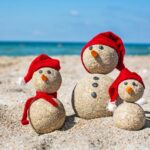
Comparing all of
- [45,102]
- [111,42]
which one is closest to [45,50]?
[111,42]

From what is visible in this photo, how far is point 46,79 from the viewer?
18.8ft

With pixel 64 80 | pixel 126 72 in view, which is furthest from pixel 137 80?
pixel 64 80

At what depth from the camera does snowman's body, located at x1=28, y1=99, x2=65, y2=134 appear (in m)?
5.66

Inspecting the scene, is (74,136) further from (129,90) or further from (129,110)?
(129,90)

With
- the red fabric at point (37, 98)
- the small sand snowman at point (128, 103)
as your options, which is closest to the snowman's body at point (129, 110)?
the small sand snowman at point (128, 103)

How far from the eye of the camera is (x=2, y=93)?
846cm

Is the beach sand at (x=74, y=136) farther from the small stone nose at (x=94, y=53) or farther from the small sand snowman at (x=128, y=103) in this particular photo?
the small stone nose at (x=94, y=53)

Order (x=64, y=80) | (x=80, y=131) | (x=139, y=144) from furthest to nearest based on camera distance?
1. (x=64, y=80)
2. (x=80, y=131)
3. (x=139, y=144)

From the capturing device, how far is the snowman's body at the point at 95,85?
591cm

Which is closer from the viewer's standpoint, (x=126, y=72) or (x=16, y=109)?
(x=126, y=72)

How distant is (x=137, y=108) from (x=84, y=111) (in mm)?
820

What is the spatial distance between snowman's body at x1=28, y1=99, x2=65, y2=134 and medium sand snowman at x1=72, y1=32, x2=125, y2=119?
1.26ft

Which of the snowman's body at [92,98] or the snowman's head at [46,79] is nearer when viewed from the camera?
the snowman's head at [46,79]

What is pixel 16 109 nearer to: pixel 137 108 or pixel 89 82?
pixel 89 82
